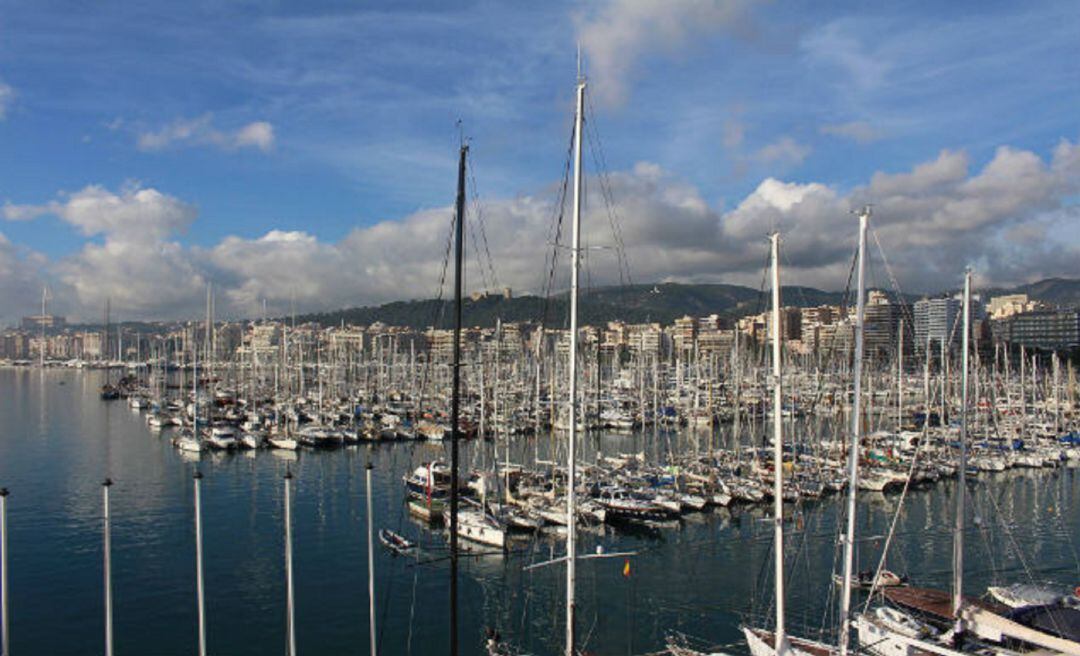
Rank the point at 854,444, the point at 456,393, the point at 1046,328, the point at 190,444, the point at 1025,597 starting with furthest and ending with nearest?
the point at 1046,328 → the point at 190,444 → the point at 1025,597 → the point at 854,444 → the point at 456,393

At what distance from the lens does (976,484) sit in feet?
133

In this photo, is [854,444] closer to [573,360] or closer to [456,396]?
[573,360]

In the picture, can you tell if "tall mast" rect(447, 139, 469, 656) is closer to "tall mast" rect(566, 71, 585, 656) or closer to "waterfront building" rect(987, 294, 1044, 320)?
"tall mast" rect(566, 71, 585, 656)

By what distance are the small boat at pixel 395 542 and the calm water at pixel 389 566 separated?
0.43 m

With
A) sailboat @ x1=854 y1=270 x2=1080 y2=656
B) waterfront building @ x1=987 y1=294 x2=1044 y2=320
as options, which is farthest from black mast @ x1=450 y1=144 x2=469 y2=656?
waterfront building @ x1=987 y1=294 x2=1044 y2=320

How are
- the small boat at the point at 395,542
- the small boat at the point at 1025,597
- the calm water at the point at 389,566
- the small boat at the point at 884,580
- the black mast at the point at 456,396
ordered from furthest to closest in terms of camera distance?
the small boat at the point at 395,542 < the small boat at the point at 884,580 < the calm water at the point at 389,566 < the small boat at the point at 1025,597 < the black mast at the point at 456,396

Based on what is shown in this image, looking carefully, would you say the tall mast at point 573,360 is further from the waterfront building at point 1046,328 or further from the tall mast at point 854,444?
the waterfront building at point 1046,328

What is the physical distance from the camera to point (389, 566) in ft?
84.3

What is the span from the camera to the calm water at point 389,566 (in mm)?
20266

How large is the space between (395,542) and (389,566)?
1.90m

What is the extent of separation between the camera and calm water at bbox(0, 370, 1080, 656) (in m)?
20.3

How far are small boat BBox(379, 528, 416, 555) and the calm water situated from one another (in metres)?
0.43

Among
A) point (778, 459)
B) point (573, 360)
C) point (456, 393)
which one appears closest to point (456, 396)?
point (456, 393)

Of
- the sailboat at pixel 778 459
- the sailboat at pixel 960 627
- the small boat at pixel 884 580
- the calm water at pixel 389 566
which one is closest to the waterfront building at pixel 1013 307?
the calm water at pixel 389 566
